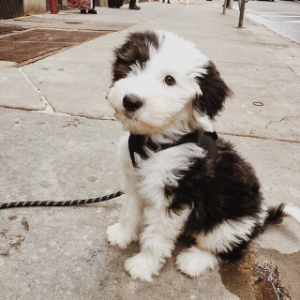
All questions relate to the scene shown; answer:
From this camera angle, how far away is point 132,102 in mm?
1479

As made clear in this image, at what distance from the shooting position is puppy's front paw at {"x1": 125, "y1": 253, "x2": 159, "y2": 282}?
5.84 feet

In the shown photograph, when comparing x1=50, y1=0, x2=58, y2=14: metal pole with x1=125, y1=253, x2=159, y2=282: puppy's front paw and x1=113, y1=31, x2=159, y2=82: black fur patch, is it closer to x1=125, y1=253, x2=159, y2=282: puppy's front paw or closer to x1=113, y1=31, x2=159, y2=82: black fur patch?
x1=113, y1=31, x2=159, y2=82: black fur patch

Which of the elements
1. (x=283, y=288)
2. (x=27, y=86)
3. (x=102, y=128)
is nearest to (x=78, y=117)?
(x=102, y=128)

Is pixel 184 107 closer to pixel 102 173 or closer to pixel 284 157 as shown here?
pixel 102 173

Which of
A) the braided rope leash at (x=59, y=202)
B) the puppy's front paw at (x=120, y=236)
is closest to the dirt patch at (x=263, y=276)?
the puppy's front paw at (x=120, y=236)

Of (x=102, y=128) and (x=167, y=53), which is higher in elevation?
(x=167, y=53)

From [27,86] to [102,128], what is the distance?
1.41 meters

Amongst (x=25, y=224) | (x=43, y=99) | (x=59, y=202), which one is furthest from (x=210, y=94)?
(x=43, y=99)

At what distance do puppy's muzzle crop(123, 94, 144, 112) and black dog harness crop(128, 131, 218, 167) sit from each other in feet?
0.96

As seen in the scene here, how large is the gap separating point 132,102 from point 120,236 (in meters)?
0.90

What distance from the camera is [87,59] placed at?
18.2 feet

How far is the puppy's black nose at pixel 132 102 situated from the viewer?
148 cm

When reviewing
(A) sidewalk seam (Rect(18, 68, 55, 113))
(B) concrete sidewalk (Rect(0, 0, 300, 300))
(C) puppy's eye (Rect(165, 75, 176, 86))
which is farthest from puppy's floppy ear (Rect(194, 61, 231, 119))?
(A) sidewalk seam (Rect(18, 68, 55, 113))

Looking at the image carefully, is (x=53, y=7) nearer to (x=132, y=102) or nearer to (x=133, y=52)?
(x=133, y=52)
